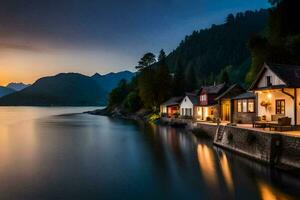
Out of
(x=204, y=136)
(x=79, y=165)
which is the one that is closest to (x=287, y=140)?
(x=79, y=165)

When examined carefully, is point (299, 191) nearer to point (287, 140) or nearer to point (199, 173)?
point (287, 140)

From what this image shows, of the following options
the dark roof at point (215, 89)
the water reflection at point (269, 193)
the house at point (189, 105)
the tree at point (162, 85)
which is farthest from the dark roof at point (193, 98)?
the water reflection at point (269, 193)

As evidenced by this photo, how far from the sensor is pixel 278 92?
94.7 ft

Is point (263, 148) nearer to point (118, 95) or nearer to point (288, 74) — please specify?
point (288, 74)

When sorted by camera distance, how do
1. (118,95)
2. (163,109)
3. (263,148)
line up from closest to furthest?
(263,148), (163,109), (118,95)

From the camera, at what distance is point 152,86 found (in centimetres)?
8000

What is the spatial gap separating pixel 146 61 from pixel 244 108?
48666 millimetres

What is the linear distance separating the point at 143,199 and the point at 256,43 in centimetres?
3837

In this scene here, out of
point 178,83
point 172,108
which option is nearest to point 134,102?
point 178,83

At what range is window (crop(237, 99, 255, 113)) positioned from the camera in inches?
1475

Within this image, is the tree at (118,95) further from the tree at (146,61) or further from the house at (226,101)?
the house at (226,101)

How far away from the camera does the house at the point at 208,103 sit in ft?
168

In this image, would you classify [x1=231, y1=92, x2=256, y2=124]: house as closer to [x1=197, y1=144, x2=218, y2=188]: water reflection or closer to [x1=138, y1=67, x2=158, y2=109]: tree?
[x1=197, y1=144, x2=218, y2=188]: water reflection

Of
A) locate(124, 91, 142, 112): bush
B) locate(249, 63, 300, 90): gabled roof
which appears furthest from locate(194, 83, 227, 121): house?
locate(124, 91, 142, 112): bush
